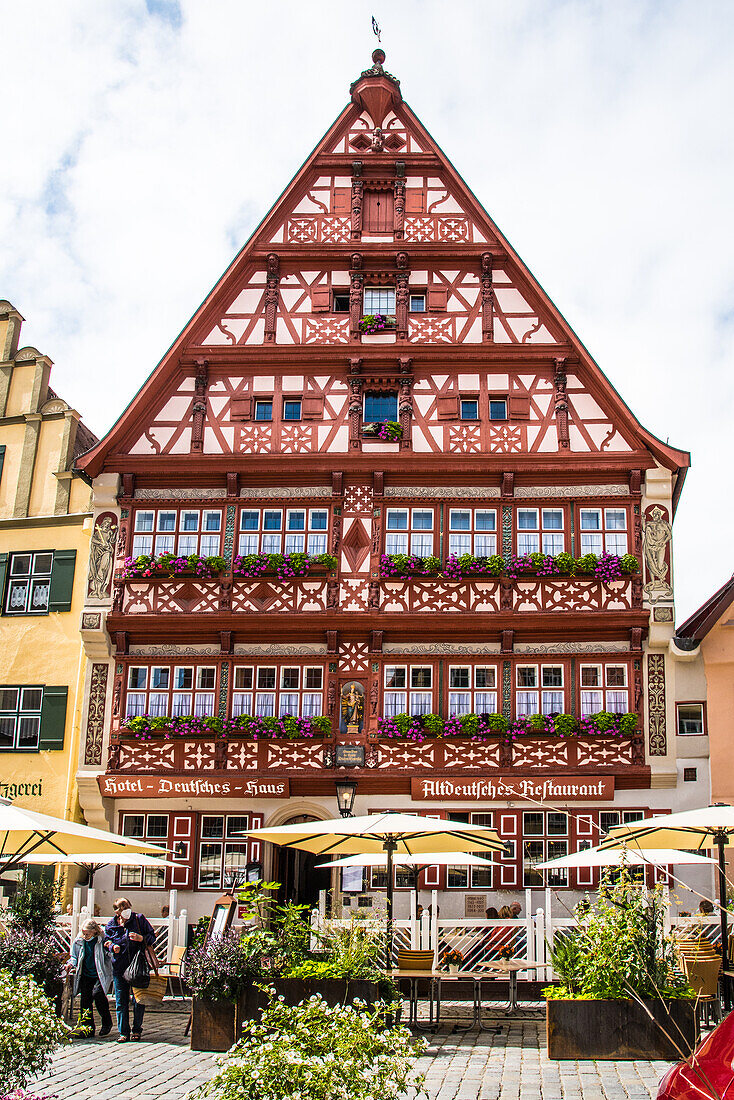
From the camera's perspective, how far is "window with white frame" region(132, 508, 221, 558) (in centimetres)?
2400

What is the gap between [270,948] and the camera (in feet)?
41.4

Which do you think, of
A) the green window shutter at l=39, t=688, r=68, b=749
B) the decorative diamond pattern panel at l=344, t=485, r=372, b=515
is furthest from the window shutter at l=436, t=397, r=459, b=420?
the green window shutter at l=39, t=688, r=68, b=749

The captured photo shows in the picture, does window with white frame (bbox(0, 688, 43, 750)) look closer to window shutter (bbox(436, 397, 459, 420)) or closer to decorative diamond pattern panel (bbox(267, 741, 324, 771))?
decorative diamond pattern panel (bbox(267, 741, 324, 771))

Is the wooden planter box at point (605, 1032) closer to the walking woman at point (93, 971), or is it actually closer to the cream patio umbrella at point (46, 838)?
the cream patio umbrella at point (46, 838)

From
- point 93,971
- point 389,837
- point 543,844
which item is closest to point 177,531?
point 543,844

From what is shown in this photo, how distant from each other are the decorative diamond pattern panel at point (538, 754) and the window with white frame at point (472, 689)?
953mm

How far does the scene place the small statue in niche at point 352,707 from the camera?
22.7 meters

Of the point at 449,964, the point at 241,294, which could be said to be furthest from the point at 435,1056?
the point at 241,294

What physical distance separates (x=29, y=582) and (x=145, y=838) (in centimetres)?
628

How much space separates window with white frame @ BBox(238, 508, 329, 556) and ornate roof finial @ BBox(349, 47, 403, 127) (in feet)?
32.2

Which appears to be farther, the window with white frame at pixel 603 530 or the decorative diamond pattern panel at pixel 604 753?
the window with white frame at pixel 603 530

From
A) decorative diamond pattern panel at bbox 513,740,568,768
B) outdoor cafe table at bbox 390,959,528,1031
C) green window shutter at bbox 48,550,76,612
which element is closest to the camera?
outdoor cafe table at bbox 390,959,528,1031

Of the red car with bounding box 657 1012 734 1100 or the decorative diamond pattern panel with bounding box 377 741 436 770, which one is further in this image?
the decorative diamond pattern panel with bounding box 377 741 436 770

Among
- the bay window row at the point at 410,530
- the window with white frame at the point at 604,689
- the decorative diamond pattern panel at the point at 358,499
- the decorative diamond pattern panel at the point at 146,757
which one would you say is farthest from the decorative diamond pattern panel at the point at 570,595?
the decorative diamond pattern panel at the point at 146,757
